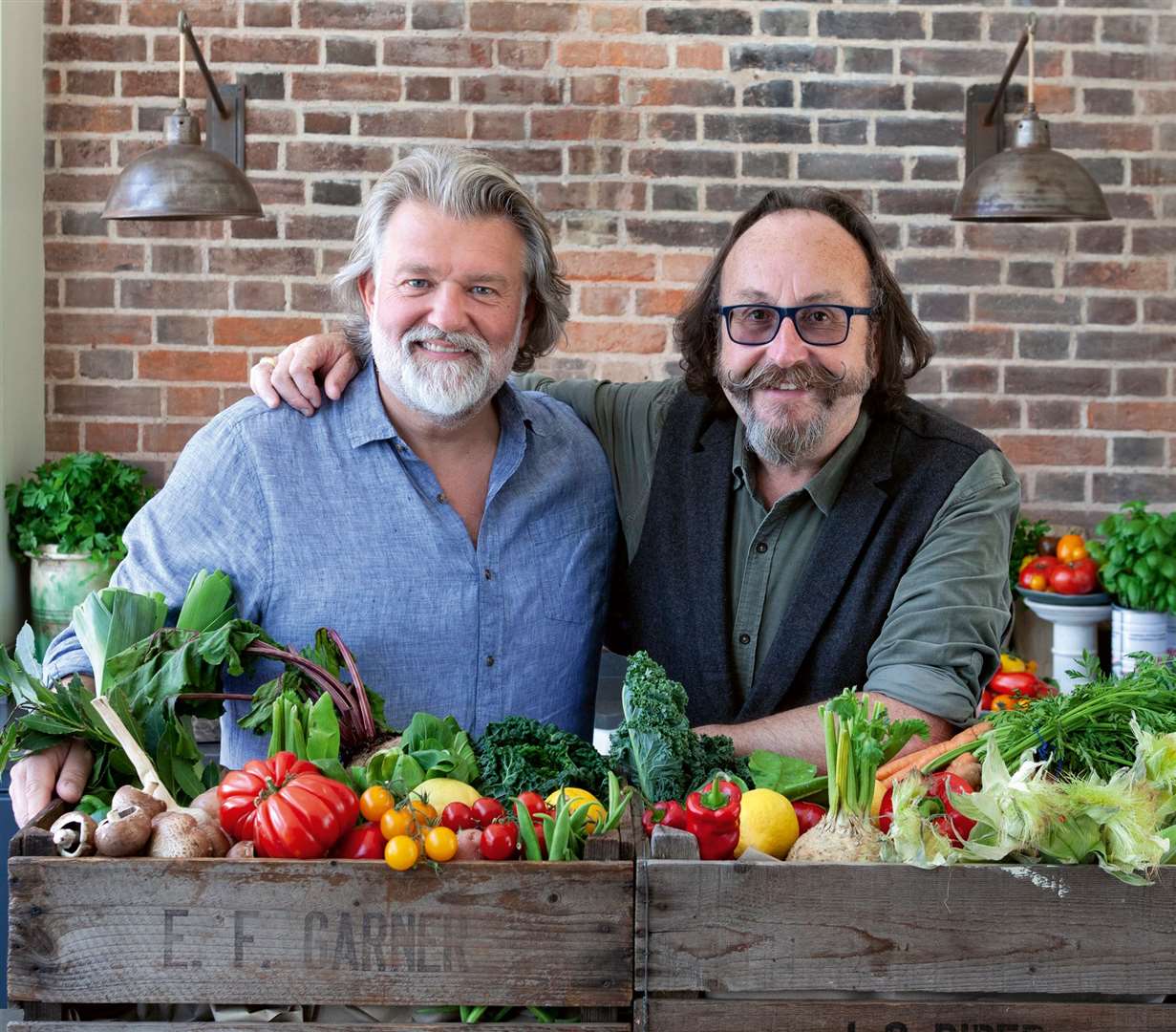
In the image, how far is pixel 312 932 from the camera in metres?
1.28

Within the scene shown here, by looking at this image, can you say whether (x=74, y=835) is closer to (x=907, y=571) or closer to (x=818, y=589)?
(x=818, y=589)

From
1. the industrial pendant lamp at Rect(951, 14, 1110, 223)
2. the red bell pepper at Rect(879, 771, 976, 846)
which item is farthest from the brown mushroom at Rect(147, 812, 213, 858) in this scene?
the industrial pendant lamp at Rect(951, 14, 1110, 223)

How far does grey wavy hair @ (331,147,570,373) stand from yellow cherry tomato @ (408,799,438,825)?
99 cm

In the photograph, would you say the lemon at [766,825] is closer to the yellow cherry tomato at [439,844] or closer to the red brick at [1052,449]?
the yellow cherry tomato at [439,844]

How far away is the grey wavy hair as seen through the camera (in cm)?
202

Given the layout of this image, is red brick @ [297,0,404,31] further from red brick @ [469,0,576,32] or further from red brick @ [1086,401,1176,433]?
red brick @ [1086,401,1176,433]

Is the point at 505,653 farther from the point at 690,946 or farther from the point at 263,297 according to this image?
the point at 263,297

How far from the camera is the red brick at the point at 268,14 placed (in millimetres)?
4281

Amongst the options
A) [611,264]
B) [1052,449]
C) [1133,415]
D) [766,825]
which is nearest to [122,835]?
[766,825]

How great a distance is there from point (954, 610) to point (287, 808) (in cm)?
111

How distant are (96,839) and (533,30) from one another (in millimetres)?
3587

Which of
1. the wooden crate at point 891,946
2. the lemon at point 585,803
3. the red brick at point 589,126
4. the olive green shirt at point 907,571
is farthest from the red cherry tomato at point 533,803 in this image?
the red brick at point 589,126

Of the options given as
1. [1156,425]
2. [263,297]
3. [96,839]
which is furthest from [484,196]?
[1156,425]

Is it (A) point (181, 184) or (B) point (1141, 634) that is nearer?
(A) point (181, 184)
